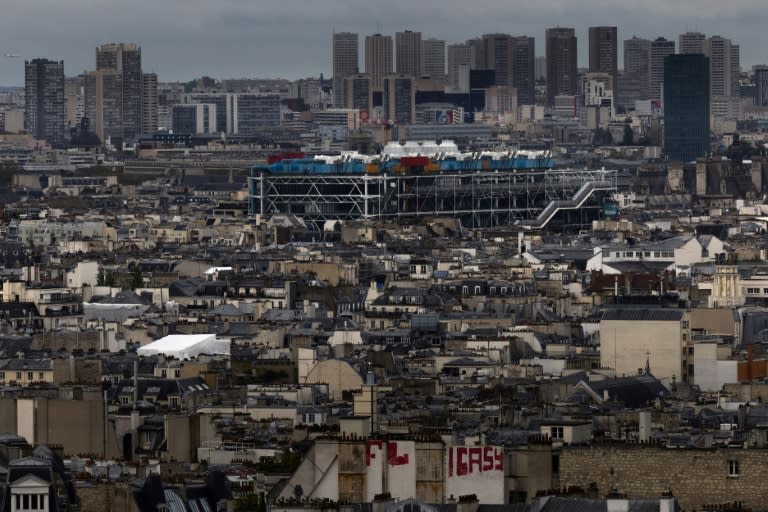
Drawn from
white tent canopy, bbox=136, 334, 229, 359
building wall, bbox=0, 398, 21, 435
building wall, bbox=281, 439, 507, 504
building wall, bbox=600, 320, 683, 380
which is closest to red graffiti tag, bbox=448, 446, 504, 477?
building wall, bbox=281, 439, 507, 504

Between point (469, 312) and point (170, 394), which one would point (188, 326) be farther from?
point (170, 394)

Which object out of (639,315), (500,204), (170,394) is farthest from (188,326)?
(500,204)

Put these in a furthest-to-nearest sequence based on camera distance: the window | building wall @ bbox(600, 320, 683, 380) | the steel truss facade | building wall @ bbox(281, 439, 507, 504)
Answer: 1. the steel truss facade
2. building wall @ bbox(600, 320, 683, 380)
3. the window
4. building wall @ bbox(281, 439, 507, 504)

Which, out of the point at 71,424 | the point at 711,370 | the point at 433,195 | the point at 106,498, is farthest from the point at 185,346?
the point at 433,195

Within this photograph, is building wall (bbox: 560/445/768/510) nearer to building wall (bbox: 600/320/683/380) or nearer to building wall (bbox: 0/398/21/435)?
building wall (bbox: 0/398/21/435)

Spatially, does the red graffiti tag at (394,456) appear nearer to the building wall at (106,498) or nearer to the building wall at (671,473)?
Result: the building wall at (671,473)

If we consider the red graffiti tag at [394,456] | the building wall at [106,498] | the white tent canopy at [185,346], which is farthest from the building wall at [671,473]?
the white tent canopy at [185,346]

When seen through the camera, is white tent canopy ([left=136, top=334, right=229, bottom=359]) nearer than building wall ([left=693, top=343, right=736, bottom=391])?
No
